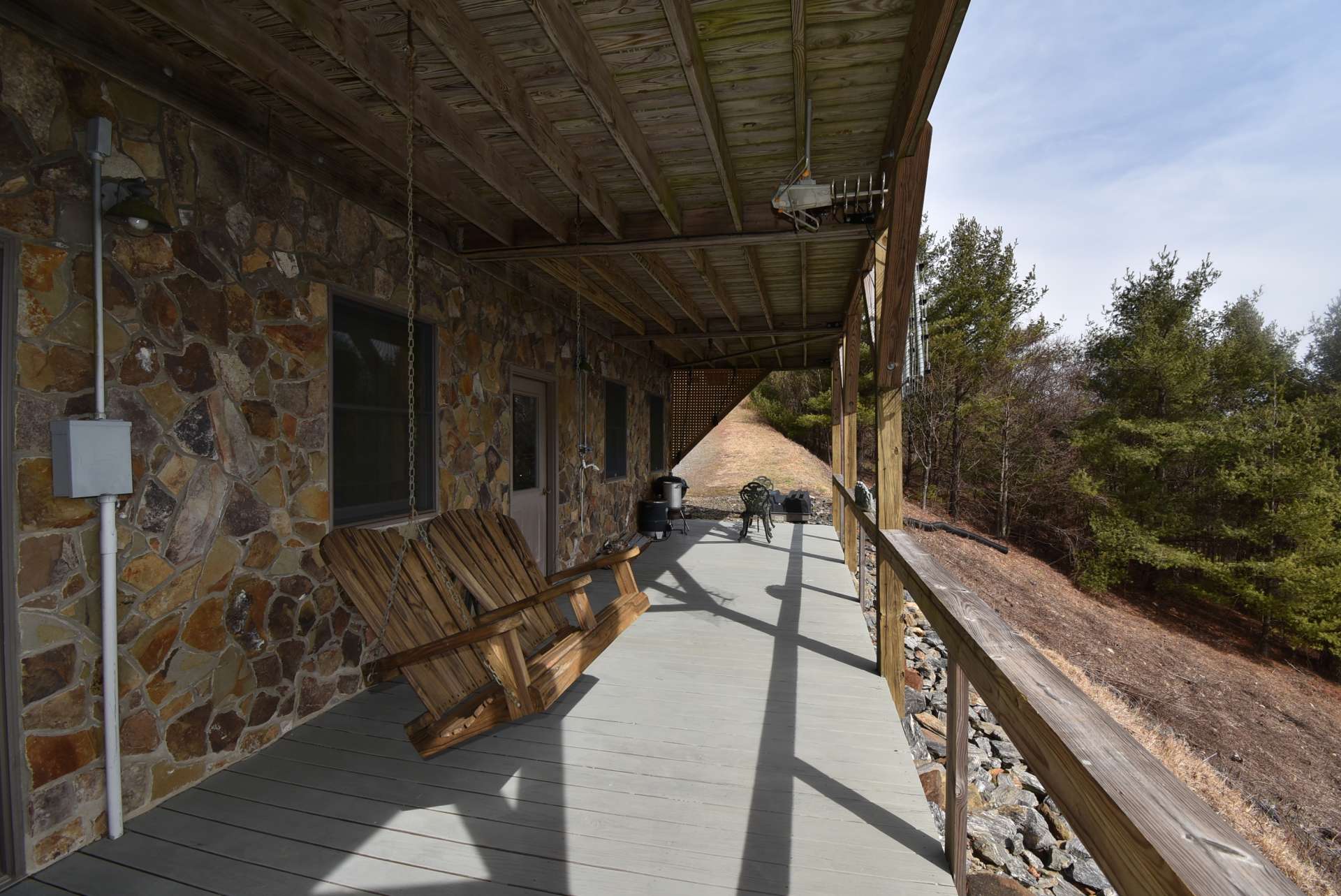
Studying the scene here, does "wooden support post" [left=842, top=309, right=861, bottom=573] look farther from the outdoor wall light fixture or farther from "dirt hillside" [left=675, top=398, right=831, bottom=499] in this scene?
"dirt hillside" [left=675, top=398, right=831, bottom=499]

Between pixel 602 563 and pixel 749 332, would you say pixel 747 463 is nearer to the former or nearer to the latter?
pixel 749 332

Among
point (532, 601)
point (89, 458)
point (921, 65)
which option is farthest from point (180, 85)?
point (921, 65)

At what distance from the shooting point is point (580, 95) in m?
2.43

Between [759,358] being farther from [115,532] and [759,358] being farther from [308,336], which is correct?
[115,532]

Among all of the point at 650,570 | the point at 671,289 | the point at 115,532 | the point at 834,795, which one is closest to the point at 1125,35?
the point at 671,289

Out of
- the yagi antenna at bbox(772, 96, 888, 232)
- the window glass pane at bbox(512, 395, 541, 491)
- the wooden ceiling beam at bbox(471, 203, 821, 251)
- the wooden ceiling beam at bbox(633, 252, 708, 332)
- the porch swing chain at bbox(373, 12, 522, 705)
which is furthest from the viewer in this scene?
the window glass pane at bbox(512, 395, 541, 491)

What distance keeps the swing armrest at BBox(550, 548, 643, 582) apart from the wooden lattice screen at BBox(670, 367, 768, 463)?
7.02 meters

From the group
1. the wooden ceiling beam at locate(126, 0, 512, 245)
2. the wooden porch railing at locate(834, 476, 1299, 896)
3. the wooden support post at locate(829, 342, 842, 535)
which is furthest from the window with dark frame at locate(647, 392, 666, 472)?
the wooden porch railing at locate(834, 476, 1299, 896)

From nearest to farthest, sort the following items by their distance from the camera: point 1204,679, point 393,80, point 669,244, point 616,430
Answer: point 393,80 → point 669,244 → point 616,430 → point 1204,679

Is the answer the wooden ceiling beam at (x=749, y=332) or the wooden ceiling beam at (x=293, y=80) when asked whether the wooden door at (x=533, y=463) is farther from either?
the wooden ceiling beam at (x=293, y=80)

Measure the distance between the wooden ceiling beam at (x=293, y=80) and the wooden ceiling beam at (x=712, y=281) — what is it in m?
1.76

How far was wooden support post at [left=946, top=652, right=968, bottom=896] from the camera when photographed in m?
1.84

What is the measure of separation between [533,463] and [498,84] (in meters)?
3.43

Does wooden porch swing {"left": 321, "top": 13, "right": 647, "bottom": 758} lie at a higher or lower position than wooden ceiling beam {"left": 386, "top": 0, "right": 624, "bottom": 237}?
lower
